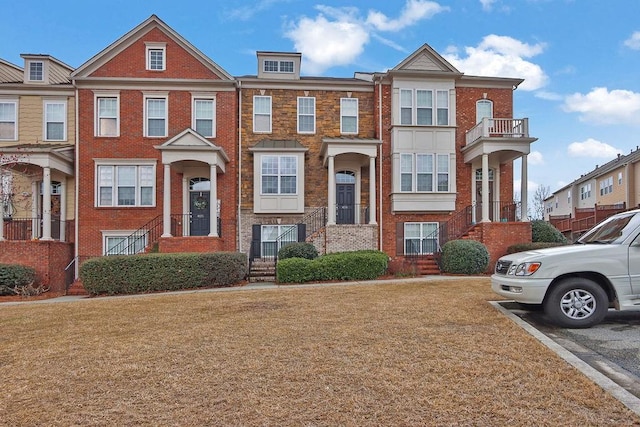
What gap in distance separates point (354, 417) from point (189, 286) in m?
12.0

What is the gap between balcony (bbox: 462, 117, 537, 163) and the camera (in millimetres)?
18469

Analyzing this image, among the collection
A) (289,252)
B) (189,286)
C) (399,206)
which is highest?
(399,206)

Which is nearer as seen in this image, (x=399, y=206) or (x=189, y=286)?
(x=189, y=286)

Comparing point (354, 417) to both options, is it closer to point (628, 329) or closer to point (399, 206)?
point (628, 329)

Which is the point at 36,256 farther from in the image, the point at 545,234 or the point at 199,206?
the point at 545,234

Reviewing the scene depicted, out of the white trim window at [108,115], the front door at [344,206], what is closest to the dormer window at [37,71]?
the white trim window at [108,115]

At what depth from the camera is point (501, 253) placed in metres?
18.2

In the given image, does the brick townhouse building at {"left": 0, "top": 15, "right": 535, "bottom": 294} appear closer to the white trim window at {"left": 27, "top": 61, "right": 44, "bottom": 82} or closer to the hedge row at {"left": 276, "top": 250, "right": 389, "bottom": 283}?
the white trim window at {"left": 27, "top": 61, "right": 44, "bottom": 82}

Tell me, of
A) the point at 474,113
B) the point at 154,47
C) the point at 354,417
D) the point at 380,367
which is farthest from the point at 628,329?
the point at 154,47

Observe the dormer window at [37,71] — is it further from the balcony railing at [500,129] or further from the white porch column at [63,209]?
the balcony railing at [500,129]

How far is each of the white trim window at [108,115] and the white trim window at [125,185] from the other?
156 cm

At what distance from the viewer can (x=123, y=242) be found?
1870 cm

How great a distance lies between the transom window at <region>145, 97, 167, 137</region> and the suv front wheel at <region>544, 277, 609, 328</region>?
55.1 ft

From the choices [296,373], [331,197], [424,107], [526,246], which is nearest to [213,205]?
[331,197]
